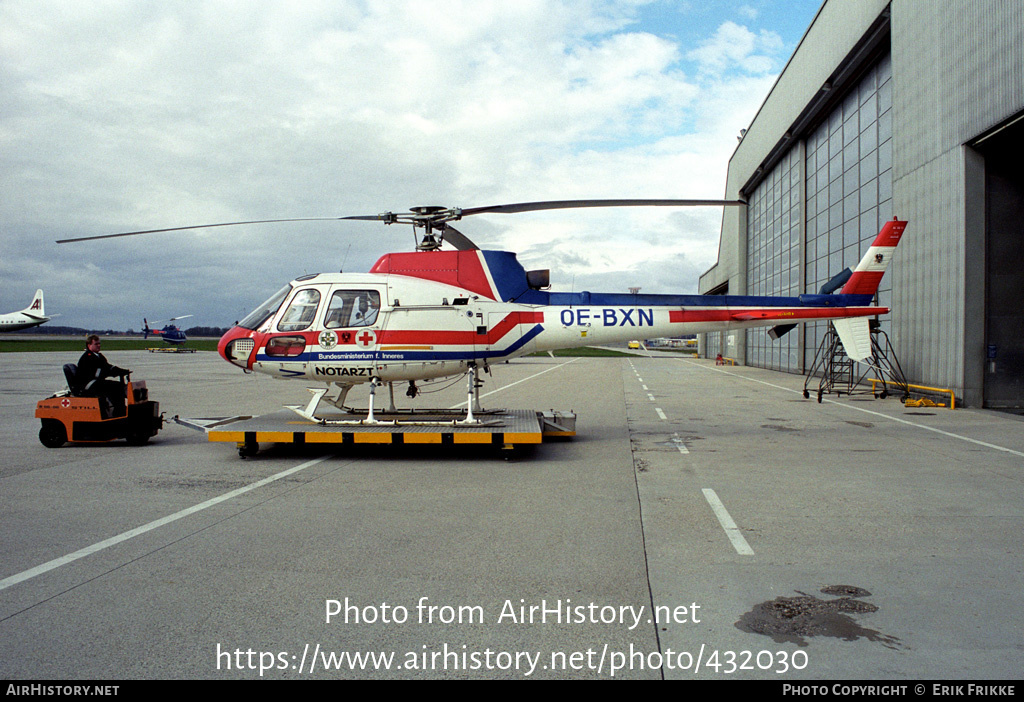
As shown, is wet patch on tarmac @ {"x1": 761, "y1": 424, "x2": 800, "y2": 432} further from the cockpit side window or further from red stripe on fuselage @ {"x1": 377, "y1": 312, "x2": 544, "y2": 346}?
the cockpit side window

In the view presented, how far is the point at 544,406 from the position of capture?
1623 centimetres

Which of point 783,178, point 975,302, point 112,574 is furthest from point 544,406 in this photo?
point 783,178

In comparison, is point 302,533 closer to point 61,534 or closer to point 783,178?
point 61,534

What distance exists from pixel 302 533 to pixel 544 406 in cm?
1093

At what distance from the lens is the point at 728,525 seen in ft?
19.3

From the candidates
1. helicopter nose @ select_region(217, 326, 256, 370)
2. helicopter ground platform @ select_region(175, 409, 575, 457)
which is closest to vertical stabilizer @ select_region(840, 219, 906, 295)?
helicopter ground platform @ select_region(175, 409, 575, 457)

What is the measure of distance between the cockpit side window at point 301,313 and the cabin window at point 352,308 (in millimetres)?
257

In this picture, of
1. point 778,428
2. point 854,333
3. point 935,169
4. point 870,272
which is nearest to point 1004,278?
point 935,169

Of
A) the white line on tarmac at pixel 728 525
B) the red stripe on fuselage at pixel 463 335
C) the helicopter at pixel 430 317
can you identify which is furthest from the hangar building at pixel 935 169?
the white line on tarmac at pixel 728 525

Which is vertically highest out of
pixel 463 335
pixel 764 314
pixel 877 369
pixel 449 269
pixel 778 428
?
pixel 449 269

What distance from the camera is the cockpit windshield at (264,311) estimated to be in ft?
32.9

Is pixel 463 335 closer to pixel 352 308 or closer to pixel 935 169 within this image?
pixel 352 308

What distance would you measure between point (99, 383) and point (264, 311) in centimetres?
302

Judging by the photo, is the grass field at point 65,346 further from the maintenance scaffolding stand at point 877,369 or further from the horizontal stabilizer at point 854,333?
the horizontal stabilizer at point 854,333
